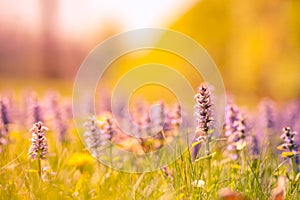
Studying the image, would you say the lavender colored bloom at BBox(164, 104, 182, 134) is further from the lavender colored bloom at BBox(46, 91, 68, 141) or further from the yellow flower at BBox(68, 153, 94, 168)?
the lavender colored bloom at BBox(46, 91, 68, 141)

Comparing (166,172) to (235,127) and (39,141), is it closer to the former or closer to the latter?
(235,127)

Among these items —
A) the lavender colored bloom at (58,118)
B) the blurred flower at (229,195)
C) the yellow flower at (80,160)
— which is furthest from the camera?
the lavender colored bloom at (58,118)

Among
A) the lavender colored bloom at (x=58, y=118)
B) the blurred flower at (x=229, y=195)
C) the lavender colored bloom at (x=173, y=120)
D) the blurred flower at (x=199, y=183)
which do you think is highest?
the lavender colored bloom at (x=58, y=118)

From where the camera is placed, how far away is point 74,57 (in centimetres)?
4084

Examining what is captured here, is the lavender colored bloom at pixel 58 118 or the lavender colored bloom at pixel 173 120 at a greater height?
the lavender colored bloom at pixel 58 118

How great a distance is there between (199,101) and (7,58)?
109 ft

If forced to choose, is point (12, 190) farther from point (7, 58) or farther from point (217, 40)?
point (7, 58)

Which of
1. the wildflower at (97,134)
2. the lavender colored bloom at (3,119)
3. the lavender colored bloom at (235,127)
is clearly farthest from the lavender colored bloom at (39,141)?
the lavender colored bloom at (235,127)

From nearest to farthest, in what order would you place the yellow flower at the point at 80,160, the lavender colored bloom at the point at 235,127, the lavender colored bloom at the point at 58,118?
the lavender colored bloom at the point at 235,127
the yellow flower at the point at 80,160
the lavender colored bloom at the point at 58,118

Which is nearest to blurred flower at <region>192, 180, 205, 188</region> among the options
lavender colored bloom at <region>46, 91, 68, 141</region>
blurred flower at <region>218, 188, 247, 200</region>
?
blurred flower at <region>218, 188, 247, 200</region>

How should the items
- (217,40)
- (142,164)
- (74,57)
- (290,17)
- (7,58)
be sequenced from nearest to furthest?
(142,164) → (290,17) → (217,40) → (7,58) → (74,57)

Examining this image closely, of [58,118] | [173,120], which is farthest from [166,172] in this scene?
[58,118]

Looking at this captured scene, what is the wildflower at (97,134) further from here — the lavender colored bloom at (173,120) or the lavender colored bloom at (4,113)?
the lavender colored bloom at (4,113)

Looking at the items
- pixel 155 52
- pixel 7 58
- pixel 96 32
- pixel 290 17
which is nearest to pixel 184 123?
pixel 290 17
